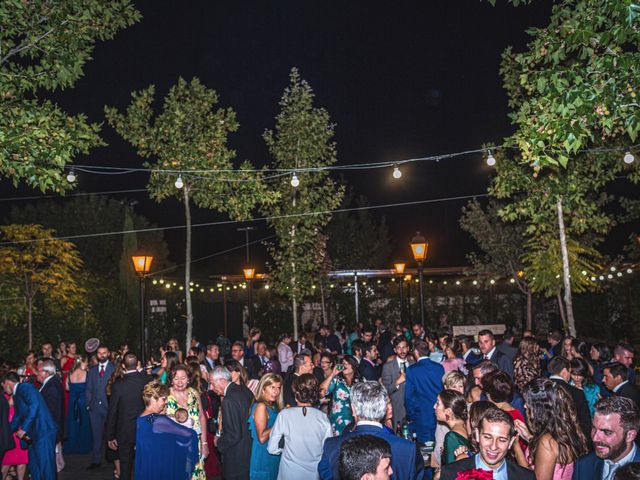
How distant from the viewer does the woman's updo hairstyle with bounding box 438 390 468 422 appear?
5.51m

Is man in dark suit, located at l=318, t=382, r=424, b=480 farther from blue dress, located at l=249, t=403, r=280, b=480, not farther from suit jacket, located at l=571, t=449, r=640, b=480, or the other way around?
blue dress, located at l=249, t=403, r=280, b=480

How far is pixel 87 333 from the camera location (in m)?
26.1

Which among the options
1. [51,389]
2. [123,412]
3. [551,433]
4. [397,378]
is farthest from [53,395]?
[551,433]

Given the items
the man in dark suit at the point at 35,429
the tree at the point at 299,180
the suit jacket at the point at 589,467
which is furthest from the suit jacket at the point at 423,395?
the tree at the point at 299,180

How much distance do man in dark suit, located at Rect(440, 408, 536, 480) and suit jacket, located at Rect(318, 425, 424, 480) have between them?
0.43 metres

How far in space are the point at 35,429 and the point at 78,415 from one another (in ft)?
13.1

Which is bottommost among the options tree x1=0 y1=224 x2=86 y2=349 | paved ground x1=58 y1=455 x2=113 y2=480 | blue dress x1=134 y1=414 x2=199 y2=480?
paved ground x1=58 y1=455 x2=113 y2=480

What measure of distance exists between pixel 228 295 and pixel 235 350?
937 inches

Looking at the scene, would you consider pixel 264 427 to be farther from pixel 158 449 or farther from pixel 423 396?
pixel 423 396

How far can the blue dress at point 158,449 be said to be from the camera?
6055 millimetres

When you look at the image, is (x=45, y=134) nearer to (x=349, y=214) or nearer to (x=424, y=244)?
(x=424, y=244)

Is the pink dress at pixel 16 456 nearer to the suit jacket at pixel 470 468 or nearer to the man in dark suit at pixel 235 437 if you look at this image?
the man in dark suit at pixel 235 437

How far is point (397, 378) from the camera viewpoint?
10.1 meters

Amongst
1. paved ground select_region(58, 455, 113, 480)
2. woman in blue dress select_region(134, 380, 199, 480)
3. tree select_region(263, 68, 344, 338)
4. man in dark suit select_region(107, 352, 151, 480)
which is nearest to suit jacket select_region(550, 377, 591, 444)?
woman in blue dress select_region(134, 380, 199, 480)
